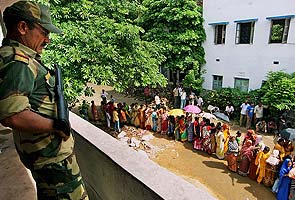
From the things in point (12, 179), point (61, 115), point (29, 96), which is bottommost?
point (12, 179)

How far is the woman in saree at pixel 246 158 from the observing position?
729 centimetres

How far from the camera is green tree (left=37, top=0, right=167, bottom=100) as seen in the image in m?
6.86

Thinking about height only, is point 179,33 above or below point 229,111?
above

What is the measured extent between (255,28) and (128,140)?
8618mm

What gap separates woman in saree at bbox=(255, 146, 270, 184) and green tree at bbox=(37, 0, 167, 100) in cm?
421

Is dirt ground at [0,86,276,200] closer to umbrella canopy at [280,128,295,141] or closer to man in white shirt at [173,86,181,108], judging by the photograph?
umbrella canopy at [280,128,295,141]

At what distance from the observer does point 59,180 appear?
5.25ft

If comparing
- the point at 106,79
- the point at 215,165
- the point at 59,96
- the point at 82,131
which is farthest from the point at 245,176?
the point at 59,96

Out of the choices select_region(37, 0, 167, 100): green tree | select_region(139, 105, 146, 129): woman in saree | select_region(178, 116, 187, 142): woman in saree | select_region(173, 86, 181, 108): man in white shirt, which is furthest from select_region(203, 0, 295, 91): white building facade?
select_region(37, 0, 167, 100): green tree

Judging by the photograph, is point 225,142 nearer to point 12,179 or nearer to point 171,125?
point 171,125

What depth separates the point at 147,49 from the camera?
9.31 m

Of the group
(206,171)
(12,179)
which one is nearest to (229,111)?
(206,171)

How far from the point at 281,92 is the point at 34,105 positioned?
1072 cm

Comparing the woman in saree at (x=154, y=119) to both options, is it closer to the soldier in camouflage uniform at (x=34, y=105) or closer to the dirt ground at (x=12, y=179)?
the dirt ground at (x=12, y=179)
